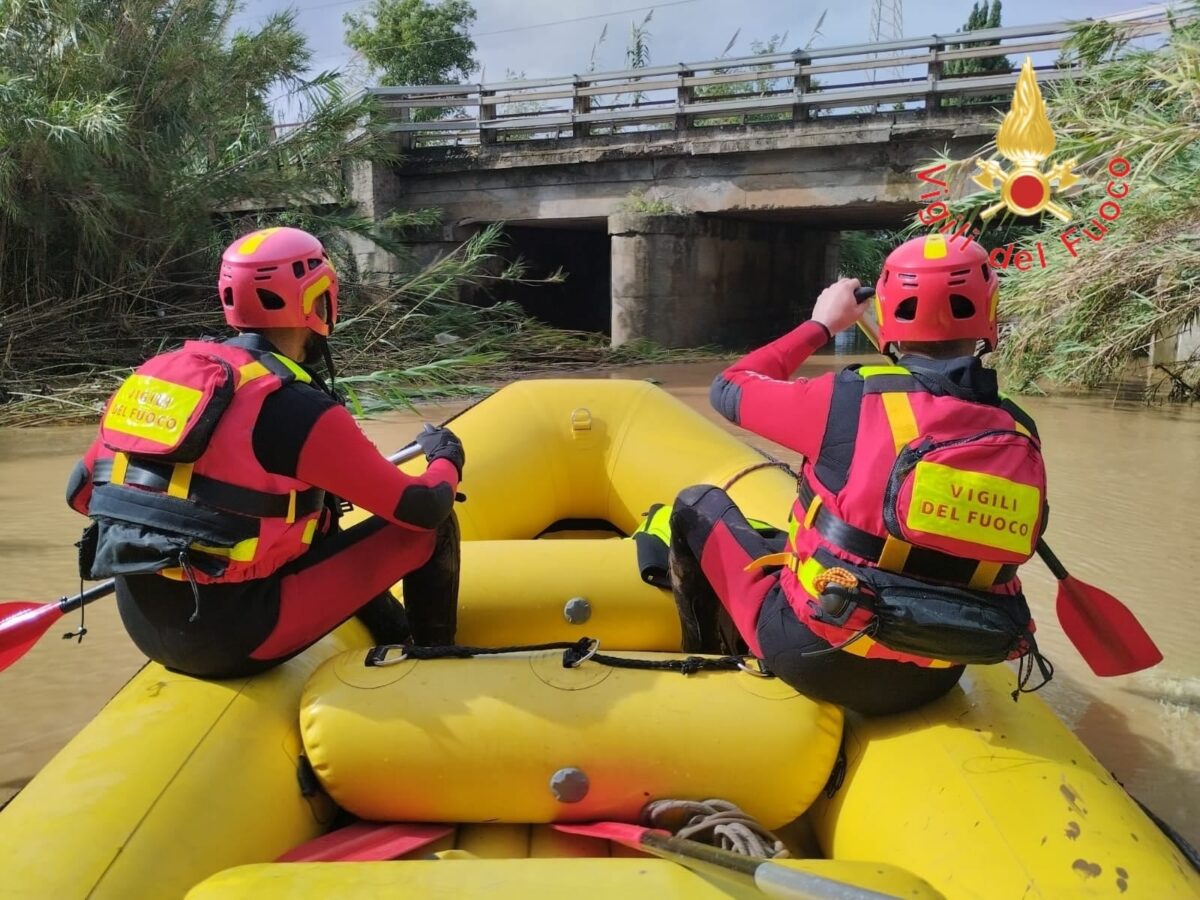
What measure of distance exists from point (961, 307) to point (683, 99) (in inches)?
384

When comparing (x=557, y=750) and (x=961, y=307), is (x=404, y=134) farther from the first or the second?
(x=557, y=750)

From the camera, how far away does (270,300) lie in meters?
1.82

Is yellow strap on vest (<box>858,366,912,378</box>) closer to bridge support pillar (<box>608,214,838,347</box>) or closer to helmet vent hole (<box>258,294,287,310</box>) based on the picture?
helmet vent hole (<box>258,294,287,310</box>)

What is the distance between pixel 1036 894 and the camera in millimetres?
1287

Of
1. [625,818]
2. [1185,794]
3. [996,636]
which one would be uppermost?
[996,636]

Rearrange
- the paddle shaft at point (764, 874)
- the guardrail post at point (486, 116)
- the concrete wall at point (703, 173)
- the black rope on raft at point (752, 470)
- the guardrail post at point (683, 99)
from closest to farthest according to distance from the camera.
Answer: the paddle shaft at point (764, 874) → the black rope on raft at point (752, 470) → the concrete wall at point (703, 173) → the guardrail post at point (683, 99) → the guardrail post at point (486, 116)

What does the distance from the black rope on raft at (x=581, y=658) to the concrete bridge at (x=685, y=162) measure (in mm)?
8785

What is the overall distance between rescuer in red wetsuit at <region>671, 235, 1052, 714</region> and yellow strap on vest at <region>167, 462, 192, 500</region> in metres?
0.94

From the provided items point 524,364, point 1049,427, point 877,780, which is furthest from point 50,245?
point 877,780

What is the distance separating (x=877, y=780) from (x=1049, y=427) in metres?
5.47

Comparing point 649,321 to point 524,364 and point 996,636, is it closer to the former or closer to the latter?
point 524,364

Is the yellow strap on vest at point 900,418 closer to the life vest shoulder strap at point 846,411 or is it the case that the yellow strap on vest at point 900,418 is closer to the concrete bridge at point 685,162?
the life vest shoulder strap at point 846,411

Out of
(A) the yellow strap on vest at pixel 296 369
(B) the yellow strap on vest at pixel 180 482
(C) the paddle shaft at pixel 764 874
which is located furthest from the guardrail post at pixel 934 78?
(C) the paddle shaft at pixel 764 874

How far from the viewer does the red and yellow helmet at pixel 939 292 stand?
64.5 inches
